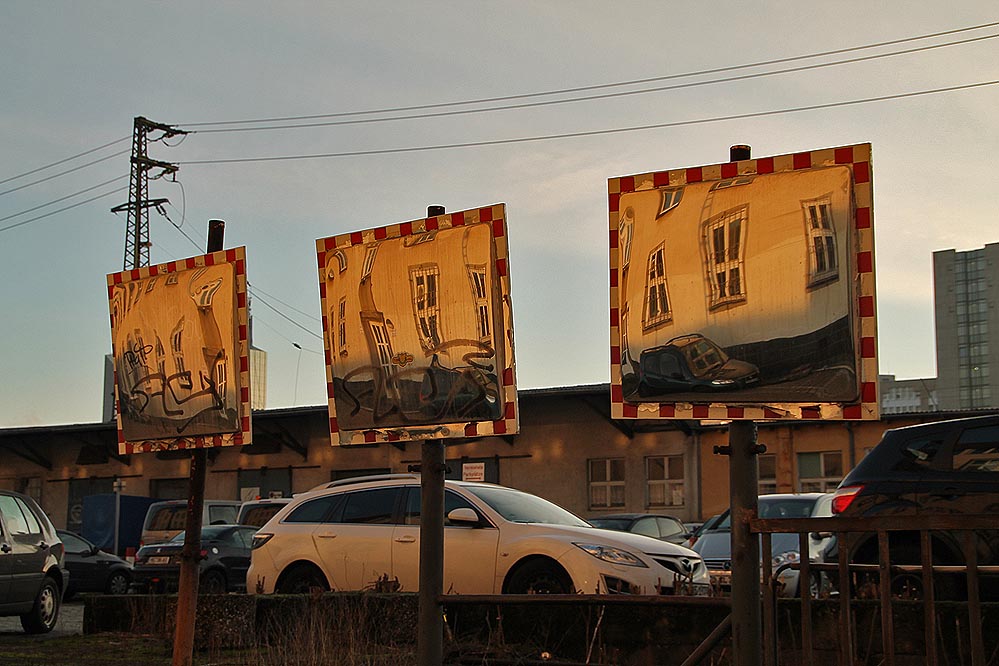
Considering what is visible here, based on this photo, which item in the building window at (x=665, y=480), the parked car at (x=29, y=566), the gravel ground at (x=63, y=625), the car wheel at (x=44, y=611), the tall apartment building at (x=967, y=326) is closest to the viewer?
the parked car at (x=29, y=566)

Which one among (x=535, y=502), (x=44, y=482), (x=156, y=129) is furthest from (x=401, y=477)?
(x=156, y=129)

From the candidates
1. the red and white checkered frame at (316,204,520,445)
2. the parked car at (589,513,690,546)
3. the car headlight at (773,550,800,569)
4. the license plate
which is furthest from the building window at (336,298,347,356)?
the parked car at (589,513,690,546)

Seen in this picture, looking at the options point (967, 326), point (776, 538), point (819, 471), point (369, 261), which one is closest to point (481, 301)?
point (369, 261)

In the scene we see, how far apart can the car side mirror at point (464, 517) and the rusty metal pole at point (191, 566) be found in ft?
13.3

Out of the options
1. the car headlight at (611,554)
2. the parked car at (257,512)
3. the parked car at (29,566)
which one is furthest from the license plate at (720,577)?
the parked car at (257,512)

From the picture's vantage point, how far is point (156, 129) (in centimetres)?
5084

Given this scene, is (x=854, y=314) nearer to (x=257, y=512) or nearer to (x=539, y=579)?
(x=539, y=579)

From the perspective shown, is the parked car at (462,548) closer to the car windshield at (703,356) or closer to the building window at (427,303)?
the building window at (427,303)

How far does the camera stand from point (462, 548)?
1273 centimetres

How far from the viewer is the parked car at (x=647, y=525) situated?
23.8m

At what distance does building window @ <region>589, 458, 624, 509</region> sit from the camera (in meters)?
36.8

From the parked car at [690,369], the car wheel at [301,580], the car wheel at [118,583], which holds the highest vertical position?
the parked car at [690,369]

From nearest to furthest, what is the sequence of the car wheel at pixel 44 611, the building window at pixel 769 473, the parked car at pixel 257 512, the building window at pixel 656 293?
1. the building window at pixel 656 293
2. the car wheel at pixel 44 611
3. the parked car at pixel 257 512
4. the building window at pixel 769 473

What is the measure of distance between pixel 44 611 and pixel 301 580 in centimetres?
438
